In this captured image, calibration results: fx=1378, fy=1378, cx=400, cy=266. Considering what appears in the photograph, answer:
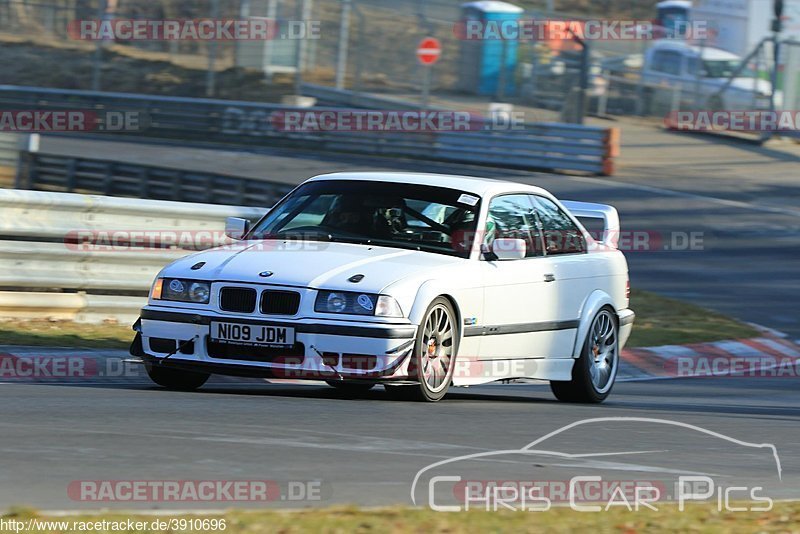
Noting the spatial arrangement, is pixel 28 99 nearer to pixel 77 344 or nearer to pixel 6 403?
pixel 77 344

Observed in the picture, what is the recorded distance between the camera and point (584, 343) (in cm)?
955

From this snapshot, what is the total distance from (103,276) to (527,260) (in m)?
4.08

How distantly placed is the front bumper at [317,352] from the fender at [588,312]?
2.14 m

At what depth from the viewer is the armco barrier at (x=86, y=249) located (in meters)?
11.0

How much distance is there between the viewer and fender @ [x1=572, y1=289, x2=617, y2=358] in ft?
31.2

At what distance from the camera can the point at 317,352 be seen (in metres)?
7.65

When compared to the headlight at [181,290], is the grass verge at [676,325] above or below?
below

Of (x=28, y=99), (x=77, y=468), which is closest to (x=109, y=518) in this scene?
(x=77, y=468)

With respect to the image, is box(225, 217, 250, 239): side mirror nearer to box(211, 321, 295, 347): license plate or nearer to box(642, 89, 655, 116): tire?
box(211, 321, 295, 347): license plate

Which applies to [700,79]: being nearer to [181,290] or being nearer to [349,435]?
[181,290]

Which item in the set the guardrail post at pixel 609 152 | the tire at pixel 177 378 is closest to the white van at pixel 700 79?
the guardrail post at pixel 609 152

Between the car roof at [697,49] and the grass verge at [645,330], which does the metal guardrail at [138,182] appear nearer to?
the grass verge at [645,330]

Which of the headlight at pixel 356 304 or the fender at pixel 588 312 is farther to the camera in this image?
the fender at pixel 588 312

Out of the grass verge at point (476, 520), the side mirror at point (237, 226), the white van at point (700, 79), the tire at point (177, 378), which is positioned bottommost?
the tire at point (177, 378)
